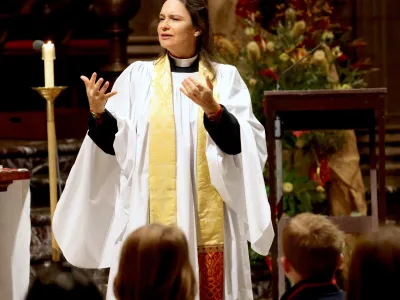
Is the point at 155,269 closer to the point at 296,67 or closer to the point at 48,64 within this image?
the point at 48,64

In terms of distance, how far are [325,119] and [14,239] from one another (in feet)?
6.14

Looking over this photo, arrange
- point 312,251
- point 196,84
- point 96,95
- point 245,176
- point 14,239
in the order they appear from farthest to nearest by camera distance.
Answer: point 14,239
point 245,176
point 96,95
point 196,84
point 312,251

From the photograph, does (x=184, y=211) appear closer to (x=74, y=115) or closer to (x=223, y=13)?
(x=223, y=13)

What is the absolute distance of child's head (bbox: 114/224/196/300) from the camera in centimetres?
265

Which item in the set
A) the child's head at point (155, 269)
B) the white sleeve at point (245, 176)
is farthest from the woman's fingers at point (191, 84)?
the child's head at point (155, 269)

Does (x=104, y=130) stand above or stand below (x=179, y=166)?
above

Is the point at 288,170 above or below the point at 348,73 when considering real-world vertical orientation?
below

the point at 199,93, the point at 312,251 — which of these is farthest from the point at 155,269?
the point at 199,93

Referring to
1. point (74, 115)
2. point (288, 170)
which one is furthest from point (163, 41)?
point (74, 115)

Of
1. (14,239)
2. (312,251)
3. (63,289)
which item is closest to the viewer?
(63,289)

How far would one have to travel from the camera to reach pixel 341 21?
8852 mm

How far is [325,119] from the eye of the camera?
5.40m

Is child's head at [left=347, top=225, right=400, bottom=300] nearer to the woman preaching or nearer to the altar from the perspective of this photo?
the woman preaching

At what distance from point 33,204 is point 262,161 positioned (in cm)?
300
